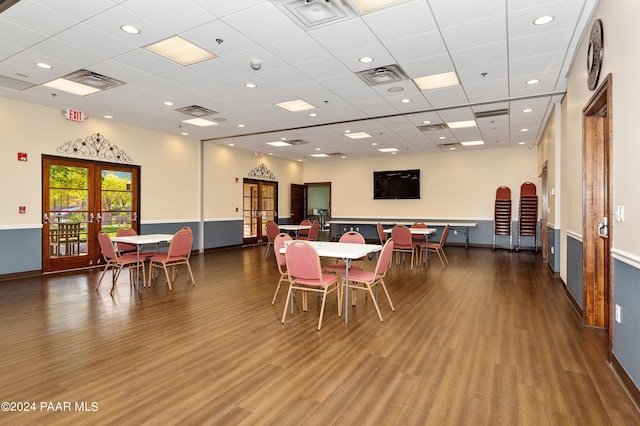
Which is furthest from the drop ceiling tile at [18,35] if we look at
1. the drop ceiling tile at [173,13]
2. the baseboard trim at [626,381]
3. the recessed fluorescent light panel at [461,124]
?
the recessed fluorescent light panel at [461,124]

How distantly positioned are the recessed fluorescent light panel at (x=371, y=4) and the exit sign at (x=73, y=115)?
605cm

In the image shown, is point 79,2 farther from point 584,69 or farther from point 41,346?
point 584,69

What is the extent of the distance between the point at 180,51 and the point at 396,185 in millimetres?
9180

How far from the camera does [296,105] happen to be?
661 cm

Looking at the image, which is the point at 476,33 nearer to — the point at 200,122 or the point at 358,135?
the point at 358,135

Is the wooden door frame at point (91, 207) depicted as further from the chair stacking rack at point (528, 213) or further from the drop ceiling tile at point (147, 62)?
the chair stacking rack at point (528, 213)

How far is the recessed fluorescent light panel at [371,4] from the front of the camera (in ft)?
11.0

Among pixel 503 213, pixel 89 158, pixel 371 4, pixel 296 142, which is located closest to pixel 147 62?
pixel 371 4

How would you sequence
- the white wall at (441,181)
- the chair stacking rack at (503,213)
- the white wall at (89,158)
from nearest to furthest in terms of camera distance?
the white wall at (89,158) → the chair stacking rack at (503,213) → the white wall at (441,181)

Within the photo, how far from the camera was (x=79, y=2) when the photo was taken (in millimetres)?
3295

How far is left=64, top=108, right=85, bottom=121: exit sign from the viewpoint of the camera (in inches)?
263

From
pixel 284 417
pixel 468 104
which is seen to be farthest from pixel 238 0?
pixel 468 104

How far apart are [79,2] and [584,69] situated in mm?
5221

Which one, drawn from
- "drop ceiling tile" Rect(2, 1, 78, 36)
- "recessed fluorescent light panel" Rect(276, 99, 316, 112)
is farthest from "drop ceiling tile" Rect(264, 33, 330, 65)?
"drop ceiling tile" Rect(2, 1, 78, 36)
